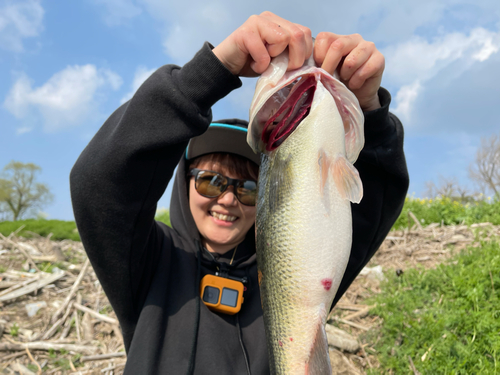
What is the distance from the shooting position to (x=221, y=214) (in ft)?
9.02

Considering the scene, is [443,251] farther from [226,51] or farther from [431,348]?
[226,51]

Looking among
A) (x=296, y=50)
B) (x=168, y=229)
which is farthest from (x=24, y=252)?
(x=296, y=50)

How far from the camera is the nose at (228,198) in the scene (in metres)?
2.65

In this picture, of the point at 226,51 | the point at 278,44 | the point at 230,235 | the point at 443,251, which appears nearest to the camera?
the point at 278,44

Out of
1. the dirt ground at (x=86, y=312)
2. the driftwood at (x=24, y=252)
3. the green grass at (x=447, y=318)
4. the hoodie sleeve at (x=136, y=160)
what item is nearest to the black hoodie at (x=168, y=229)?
the hoodie sleeve at (x=136, y=160)

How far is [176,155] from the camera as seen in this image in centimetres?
207

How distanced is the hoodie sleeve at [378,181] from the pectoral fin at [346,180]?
0.67 metres

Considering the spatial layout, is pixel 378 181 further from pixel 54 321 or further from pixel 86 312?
pixel 54 321

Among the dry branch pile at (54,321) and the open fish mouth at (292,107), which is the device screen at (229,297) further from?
the dry branch pile at (54,321)

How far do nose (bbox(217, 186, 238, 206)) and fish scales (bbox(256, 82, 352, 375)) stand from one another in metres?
1.04

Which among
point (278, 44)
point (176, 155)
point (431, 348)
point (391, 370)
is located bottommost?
point (391, 370)

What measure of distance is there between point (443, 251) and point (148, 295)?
18.3 feet

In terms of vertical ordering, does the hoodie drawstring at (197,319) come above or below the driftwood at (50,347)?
above

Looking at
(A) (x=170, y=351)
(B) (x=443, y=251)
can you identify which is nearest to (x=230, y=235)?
(A) (x=170, y=351)
